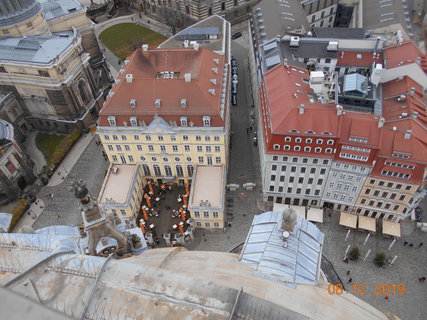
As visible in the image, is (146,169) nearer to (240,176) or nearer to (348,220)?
(240,176)

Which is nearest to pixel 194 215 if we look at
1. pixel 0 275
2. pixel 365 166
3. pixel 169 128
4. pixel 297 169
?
pixel 169 128

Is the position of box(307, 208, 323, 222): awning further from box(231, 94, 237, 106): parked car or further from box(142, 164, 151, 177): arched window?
box(231, 94, 237, 106): parked car

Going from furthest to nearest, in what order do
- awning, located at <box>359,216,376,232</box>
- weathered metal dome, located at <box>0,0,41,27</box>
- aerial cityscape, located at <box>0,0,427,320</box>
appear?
weathered metal dome, located at <box>0,0,41,27</box> → awning, located at <box>359,216,376,232</box> → aerial cityscape, located at <box>0,0,427,320</box>

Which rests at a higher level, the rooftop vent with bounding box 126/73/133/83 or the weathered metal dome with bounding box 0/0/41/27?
the weathered metal dome with bounding box 0/0/41/27

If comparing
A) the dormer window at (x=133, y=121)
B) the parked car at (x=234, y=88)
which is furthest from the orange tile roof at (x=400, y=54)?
the dormer window at (x=133, y=121)

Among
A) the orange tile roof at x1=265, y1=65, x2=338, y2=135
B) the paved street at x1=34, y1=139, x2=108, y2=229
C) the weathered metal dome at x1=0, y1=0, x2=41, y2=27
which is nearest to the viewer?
the orange tile roof at x1=265, y1=65, x2=338, y2=135

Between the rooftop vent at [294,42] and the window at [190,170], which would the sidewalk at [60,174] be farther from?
the rooftop vent at [294,42]

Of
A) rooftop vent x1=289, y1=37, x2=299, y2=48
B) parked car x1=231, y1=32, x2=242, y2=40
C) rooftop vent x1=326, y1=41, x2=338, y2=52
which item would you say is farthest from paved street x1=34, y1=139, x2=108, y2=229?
parked car x1=231, y1=32, x2=242, y2=40
